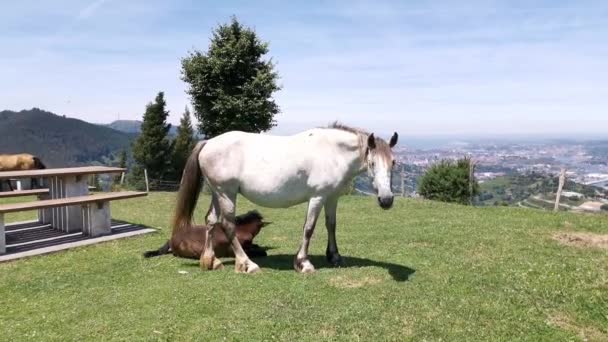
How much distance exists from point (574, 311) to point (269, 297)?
13.2ft

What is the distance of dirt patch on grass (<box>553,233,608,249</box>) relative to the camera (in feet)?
31.6

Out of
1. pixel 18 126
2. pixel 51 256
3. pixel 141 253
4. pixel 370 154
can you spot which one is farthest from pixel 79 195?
pixel 18 126

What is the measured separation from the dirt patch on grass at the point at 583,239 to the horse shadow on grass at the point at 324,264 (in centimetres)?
463

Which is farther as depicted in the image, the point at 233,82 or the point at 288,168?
the point at 233,82

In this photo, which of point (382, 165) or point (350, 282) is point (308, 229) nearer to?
point (350, 282)

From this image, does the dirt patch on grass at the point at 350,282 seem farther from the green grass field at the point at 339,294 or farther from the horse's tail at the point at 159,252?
the horse's tail at the point at 159,252

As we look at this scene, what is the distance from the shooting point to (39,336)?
17.2 ft

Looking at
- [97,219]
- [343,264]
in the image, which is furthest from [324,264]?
[97,219]

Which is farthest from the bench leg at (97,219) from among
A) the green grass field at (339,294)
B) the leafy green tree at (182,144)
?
the leafy green tree at (182,144)

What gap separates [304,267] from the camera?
752 centimetres

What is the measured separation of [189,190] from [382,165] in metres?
3.60

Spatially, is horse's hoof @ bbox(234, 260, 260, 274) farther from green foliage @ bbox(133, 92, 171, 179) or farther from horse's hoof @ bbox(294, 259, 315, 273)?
green foliage @ bbox(133, 92, 171, 179)

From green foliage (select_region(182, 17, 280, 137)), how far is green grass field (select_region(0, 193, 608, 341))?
1847 cm

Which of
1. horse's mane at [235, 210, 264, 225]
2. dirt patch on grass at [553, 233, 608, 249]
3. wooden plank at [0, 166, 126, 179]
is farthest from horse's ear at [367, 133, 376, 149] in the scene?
wooden plank at [0, 166, 126, 179]
